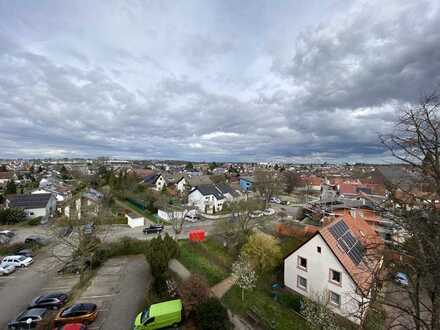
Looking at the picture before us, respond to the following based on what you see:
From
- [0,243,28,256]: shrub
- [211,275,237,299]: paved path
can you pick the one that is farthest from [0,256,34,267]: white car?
[211,275,237,299]: paved path

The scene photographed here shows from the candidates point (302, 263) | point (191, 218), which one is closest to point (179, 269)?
point (302, 263)

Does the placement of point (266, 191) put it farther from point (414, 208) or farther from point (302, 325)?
point (414, 208)

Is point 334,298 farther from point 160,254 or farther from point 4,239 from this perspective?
point 4,239

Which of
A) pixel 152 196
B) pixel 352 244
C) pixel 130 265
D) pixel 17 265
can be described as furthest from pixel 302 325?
pixel 152 196

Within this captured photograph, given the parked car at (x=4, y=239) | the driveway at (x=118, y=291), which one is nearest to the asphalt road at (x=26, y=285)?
the driveway at (x=118, y=291)

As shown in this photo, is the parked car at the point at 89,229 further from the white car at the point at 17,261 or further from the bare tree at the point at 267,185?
the bare tree at the point at 267,185

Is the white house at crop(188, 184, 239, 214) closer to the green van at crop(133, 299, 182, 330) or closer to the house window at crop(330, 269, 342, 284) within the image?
the house window at crop(330, 269, 342, 284)
